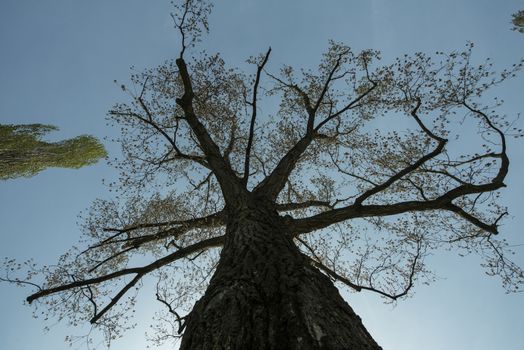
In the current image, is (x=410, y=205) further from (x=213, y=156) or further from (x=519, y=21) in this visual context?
(x=519, y=21)

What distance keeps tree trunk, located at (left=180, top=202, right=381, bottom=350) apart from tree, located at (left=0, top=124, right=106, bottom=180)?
59.2 ft

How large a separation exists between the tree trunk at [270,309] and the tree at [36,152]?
1806 cm

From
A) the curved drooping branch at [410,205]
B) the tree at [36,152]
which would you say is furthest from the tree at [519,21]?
the tree at [36,152]

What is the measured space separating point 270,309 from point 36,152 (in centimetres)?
2003

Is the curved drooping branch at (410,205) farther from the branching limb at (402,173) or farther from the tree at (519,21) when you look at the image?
the tree at (519,21)

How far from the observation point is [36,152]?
1814 centimetres

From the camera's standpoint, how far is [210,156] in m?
6.53

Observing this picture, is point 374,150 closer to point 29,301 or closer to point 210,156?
point 210,156

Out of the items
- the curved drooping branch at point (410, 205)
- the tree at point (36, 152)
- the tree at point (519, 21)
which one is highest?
the tree at point (36, 152)

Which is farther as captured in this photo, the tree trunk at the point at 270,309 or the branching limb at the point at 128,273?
the branching limb at the point at 128,273

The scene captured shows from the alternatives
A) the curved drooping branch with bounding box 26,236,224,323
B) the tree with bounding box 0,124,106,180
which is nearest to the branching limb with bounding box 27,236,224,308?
the curved drooping branch with bounding box 26,236,224,323

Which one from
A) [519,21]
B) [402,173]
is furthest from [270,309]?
[519,21]

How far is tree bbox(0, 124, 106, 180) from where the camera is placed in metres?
16.8

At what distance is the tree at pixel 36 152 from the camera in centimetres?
1683
